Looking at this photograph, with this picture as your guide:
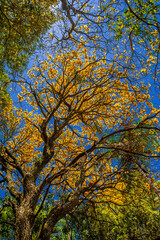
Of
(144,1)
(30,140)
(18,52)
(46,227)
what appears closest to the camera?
(144,1)

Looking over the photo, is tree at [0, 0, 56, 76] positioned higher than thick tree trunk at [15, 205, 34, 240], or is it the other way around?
tree at [0, 0, 56, 76]

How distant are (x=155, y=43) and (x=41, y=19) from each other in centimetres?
275

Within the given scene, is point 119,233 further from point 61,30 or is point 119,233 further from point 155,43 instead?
point 61,30

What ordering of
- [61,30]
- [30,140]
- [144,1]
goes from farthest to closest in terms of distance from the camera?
[30,140] → [61,30] → [144,1]

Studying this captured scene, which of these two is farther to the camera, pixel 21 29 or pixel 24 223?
pixel 21 29

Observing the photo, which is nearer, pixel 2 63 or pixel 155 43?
pixel 155 43

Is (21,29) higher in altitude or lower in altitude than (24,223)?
higher

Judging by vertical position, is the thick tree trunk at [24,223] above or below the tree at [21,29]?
below

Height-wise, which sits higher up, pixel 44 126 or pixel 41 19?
pixel 41 19

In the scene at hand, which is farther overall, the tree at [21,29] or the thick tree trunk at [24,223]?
the tree at [21,29]

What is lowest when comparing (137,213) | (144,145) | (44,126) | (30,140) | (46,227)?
(46,227)

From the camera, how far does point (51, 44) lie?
4180mm

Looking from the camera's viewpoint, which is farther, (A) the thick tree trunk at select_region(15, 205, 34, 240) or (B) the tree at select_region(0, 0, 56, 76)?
(B) the tree at select_region(0, 0, 56, 76)

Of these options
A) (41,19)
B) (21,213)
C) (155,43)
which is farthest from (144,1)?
(21,213)
